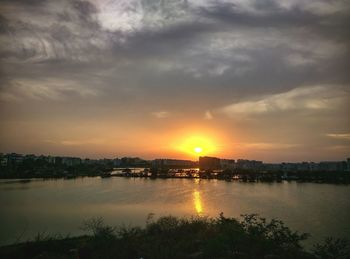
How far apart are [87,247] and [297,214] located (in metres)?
27.1

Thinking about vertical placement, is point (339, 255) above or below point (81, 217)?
above

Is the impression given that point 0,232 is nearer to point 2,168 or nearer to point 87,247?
point 87,247

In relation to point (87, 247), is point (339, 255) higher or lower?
higher

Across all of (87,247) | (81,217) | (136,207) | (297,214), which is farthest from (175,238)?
(136,207)

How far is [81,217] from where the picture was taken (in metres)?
33.5

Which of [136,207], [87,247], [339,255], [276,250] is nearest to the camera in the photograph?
[339,255]

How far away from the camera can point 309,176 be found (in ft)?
351

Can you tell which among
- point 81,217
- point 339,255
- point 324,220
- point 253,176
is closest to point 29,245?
point 339,255

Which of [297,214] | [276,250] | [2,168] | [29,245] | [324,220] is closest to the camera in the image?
[276,250]

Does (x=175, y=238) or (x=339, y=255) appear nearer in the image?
(x=339, y=255)

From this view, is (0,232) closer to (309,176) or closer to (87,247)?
(87,247)

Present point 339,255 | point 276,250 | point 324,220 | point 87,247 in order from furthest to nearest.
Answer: point 324,220 → point 87,247 → point 276,250 → point 339,255

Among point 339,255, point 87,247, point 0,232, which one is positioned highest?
point 339,255

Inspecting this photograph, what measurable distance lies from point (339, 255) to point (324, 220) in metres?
24.9
